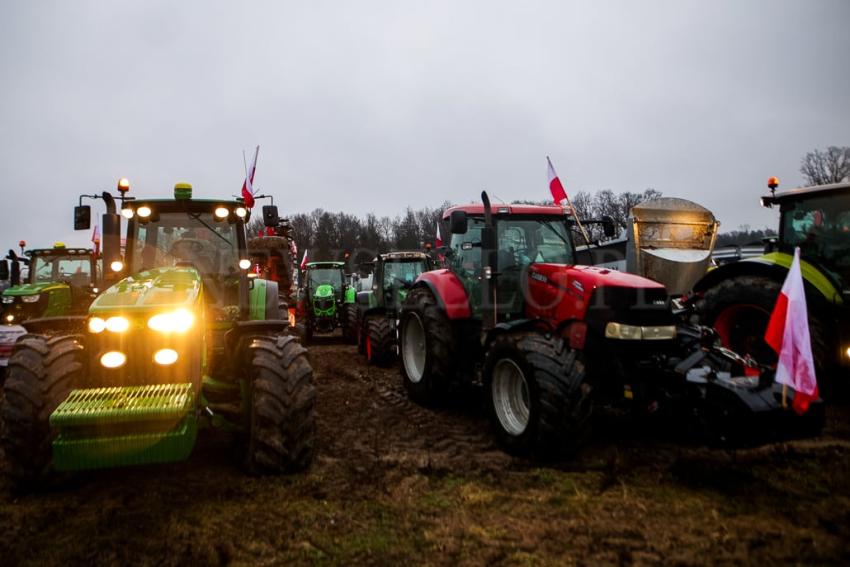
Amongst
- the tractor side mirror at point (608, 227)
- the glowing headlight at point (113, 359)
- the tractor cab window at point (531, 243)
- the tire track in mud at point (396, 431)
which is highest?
the tractor side mirror at point (608, 227)

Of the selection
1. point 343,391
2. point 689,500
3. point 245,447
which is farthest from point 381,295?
point 689,500

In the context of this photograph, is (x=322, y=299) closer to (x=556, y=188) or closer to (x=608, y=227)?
(x=556, y=188)

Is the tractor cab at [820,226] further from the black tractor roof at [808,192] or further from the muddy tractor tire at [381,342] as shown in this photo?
the muddy tractor tire at [381,342]

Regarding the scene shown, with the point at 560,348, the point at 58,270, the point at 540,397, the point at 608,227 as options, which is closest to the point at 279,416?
the point at 540,397

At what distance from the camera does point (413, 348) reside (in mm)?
6434

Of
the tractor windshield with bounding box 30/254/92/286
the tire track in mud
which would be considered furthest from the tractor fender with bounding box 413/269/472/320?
the tractor windshield with bounding box 30/254/92/286

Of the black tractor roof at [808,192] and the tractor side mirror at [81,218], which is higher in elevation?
the black tractor roof at [808,192]

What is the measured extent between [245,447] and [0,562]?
1.43 metres

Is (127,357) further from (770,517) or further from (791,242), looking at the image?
(791,242)

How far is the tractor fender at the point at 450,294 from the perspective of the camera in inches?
212

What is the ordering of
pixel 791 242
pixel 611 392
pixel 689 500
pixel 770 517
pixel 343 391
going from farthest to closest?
pixel 343 391 → pixel 791 242 → pixel 611 392 → pixel 689 500 → pixel 770 517

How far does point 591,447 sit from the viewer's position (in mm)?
4113

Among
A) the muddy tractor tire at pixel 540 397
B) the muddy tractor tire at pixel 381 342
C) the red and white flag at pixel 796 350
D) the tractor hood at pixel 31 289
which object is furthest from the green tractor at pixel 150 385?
the tractor hood at pixel 31 289

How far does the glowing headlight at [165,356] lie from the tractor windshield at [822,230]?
6.15 m
